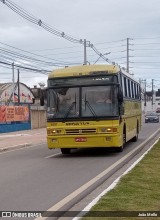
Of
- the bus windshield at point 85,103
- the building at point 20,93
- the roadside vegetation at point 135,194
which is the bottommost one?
the roadside vegetation at point 135,194

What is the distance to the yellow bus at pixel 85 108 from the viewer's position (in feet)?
58.4

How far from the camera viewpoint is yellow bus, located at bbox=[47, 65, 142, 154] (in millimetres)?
17797

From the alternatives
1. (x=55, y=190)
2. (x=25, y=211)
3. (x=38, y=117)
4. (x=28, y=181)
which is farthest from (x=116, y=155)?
(x=38, y=117)

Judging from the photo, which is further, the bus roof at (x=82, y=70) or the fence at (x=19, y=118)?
the fence at (x=19, y=118)

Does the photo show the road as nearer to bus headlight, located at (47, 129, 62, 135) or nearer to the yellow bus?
the yellow bus

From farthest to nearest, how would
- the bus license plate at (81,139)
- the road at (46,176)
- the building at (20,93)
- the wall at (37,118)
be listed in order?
the building at (20,93), the wall at (37,118), the bus license plate at (81,139), the road at (46,176)

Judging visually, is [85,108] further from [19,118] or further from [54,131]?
[19,118]

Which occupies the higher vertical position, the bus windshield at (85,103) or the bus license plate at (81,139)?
the bus windshield at (85,103)

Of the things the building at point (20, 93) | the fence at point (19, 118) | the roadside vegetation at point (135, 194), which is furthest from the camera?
the building at point (20, 93)

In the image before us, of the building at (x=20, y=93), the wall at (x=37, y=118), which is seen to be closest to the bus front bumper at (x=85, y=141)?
the wall at (x=37, y=118)

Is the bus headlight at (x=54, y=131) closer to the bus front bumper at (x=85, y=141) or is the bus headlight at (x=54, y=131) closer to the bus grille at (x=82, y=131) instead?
the bus front bumper at (x=85, y=141)

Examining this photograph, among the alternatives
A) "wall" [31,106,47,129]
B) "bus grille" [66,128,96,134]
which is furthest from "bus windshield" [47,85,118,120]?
"wall" [31,106,47,129]

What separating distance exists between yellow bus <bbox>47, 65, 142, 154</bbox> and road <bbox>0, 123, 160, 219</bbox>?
70 cm

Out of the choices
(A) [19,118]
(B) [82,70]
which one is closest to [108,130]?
(B) [82,70]
